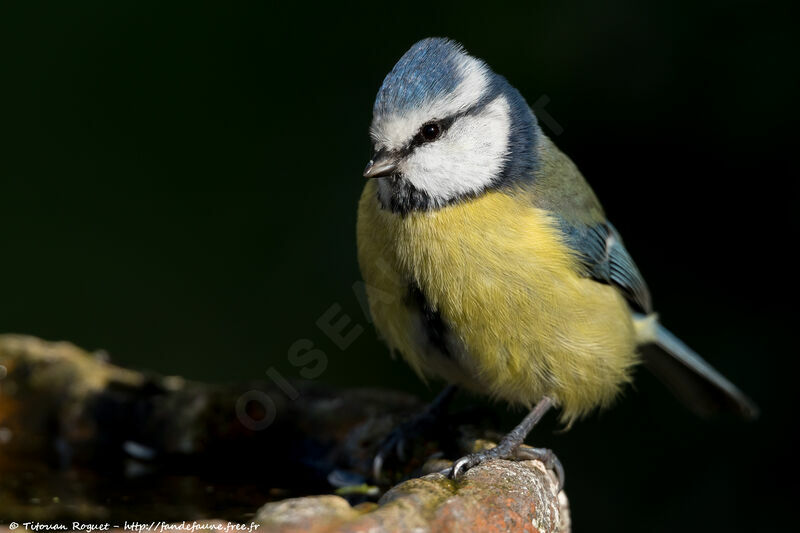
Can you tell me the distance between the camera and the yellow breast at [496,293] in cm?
192

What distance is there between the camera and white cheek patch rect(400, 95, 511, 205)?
1.88 meters

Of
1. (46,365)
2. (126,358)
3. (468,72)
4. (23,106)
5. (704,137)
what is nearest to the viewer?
(468,72)

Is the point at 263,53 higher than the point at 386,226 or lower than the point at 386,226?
higher

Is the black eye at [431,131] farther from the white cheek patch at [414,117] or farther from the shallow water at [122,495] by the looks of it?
the shallow water at [122,495]

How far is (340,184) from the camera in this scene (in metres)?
3.47

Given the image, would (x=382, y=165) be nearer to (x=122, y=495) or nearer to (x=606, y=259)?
(x=606, y=259)

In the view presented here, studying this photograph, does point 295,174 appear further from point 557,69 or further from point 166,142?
point 557,69

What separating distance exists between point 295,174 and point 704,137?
150 centimetres

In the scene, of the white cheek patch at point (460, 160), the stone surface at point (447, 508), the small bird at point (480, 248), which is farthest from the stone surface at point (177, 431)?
the white cheek patch at point (460, 160)

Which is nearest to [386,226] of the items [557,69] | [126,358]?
[557,69]

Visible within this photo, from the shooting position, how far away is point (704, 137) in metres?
3.07

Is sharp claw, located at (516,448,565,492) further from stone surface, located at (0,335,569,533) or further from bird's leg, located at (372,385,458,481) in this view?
bird's leg, located at (372,385,458,481)


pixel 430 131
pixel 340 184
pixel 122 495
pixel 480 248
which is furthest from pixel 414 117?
pixel 340 184

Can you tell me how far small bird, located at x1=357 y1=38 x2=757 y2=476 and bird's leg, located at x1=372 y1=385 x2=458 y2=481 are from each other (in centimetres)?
2
